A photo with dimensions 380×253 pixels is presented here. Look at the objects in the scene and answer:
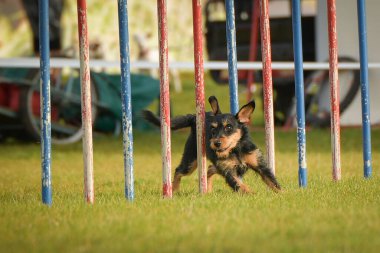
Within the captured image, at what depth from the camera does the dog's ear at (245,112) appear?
6.34 m

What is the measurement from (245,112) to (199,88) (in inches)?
21.1

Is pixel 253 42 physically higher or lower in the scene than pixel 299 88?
higher

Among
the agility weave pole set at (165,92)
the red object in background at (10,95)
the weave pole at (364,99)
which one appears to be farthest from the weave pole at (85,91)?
the red object in background at (10,95)

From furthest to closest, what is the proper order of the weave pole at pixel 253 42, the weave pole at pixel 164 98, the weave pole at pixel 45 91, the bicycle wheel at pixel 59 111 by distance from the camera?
1. the weave pole at pixel 253 42
2. the bicycle wheel at pixel 59 111
3. the weave pole at pixel 164 98
4. the weave pole at pixel 45 91

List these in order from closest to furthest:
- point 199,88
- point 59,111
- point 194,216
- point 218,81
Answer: point 194,216 < point 199,88 < point 59,111 < point 218,81

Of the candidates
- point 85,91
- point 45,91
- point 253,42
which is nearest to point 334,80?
point 85,91

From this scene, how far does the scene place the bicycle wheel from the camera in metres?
11.1

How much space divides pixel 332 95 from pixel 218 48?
7.83 meters

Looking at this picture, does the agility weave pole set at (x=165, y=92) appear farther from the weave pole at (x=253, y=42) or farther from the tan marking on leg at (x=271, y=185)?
the weave pole at (x=253, y=42)

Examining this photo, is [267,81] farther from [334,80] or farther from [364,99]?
[364,99]

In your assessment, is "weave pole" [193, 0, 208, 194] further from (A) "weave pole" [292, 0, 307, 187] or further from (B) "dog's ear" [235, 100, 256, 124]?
(A) "weave pole" [292, 0, 307, 187]

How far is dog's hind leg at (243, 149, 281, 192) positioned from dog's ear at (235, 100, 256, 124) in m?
0.24

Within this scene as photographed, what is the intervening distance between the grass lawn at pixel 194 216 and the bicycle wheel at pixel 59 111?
2809 mm

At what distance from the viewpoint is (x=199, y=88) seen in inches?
236
